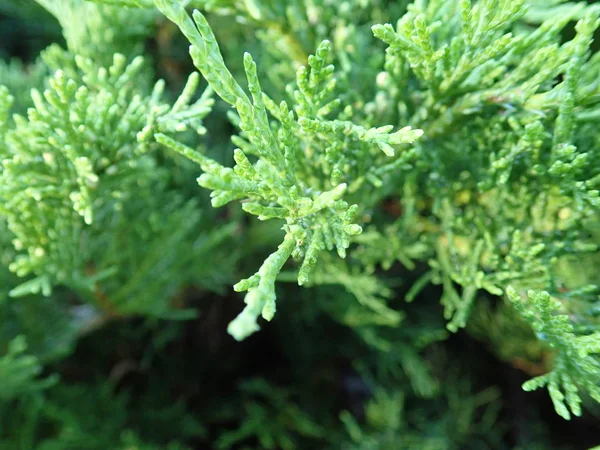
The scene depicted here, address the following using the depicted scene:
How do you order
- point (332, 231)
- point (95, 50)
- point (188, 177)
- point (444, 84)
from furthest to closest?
point (188, 177), point (95, 50), point (444, 84), point (332, 231)

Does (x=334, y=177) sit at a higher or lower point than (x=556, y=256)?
higher

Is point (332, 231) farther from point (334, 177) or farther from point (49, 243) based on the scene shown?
point (49, 243)

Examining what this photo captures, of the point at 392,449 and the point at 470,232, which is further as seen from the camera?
the point at 392,449

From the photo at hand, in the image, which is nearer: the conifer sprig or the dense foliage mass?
the conifer sprig

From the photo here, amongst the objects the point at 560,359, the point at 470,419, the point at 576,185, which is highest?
the point at 576,185

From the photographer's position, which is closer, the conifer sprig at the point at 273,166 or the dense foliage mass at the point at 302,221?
the conifer sprig at the point at 273,166

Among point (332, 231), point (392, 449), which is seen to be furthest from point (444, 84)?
point (392, 449)

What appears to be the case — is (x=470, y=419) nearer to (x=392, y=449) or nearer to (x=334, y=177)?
(x=392, y=449)

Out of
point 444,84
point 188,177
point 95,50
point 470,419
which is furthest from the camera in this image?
point 470,419
